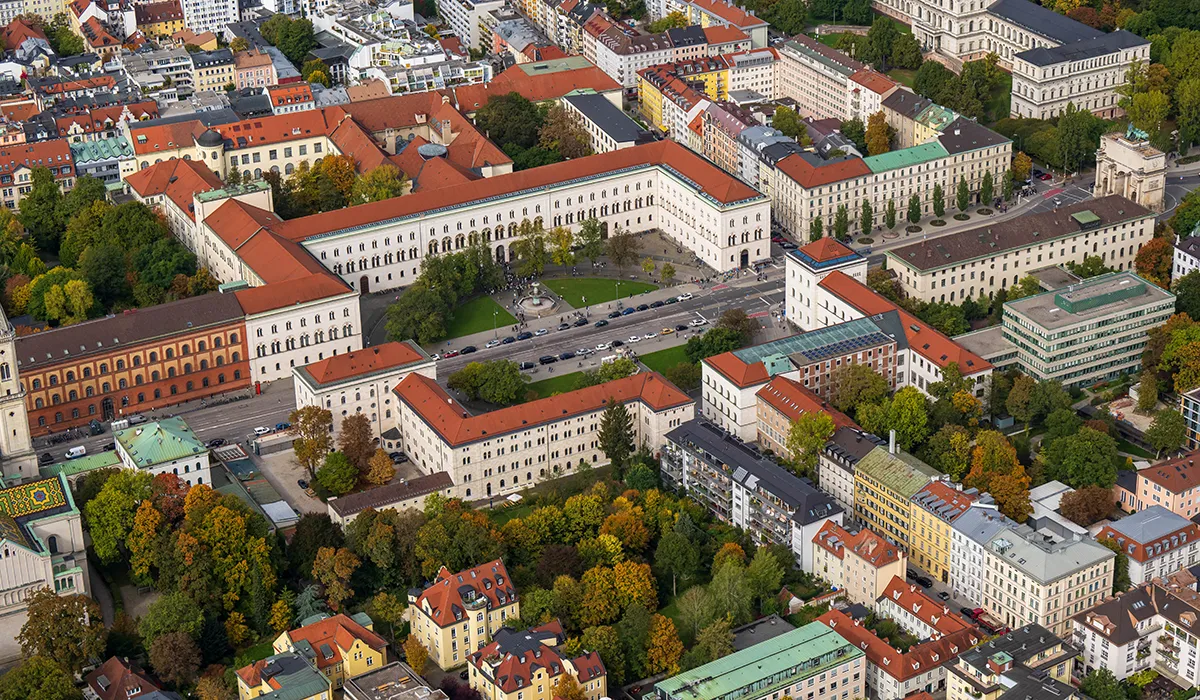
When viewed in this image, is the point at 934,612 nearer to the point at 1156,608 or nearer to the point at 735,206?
the point at 1156,608

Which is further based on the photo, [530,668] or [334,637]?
[334,637]

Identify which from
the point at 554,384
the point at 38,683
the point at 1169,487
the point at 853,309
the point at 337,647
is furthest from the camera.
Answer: the point at 554,384

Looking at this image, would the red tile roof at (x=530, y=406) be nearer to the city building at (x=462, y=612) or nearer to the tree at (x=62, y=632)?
the city building at (x=462, y=612)

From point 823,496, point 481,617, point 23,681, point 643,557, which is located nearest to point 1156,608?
point 823,496

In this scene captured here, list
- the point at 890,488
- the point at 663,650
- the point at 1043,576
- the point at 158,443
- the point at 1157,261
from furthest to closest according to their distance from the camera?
the point at 1157,261
the point at 158,443
the point at 890,488
the point at 1043,576
the point at 663,650

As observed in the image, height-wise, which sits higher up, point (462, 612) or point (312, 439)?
point (312, 439)

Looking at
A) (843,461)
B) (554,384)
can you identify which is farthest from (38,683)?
(843,461)

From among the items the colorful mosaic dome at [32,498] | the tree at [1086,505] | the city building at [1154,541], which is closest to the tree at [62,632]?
the colorful mosaic dome at [32,498]

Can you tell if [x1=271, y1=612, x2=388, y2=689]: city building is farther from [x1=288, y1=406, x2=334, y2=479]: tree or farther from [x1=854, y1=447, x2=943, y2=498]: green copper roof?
[x1=854, y1=447, x2=943, y2=498]: green copper roof

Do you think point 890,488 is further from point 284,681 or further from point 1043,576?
point 284,681
